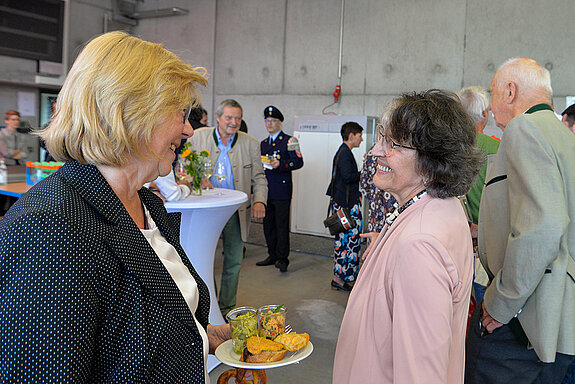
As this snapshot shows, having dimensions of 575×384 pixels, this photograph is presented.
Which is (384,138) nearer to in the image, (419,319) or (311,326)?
(419,319)

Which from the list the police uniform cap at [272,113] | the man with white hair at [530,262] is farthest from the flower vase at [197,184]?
the police uniform cap at [272,113]

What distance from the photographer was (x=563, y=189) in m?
1.81

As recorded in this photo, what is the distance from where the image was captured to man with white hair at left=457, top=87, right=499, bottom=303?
2.57 meters

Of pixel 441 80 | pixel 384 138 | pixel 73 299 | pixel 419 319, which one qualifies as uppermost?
pixel 441 80

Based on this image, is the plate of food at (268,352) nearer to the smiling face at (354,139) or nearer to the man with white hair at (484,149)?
the man with white hair at (484,149)

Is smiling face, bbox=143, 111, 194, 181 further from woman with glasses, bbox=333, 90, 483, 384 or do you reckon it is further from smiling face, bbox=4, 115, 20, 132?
smiling face, bbox=4, 115, 20, 132

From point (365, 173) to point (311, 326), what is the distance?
1371 millimetres

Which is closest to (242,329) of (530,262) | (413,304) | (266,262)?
(413,304)

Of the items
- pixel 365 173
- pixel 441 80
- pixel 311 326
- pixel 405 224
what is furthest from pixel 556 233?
pixel 441 80

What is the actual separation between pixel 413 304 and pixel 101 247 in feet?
2.45

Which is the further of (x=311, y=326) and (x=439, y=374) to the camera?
(x=311, y=326)

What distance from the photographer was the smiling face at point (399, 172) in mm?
1463

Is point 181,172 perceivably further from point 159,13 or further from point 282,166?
point 159,13

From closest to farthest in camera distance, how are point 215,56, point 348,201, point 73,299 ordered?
point 73,299, point 348,201, point 215,56
